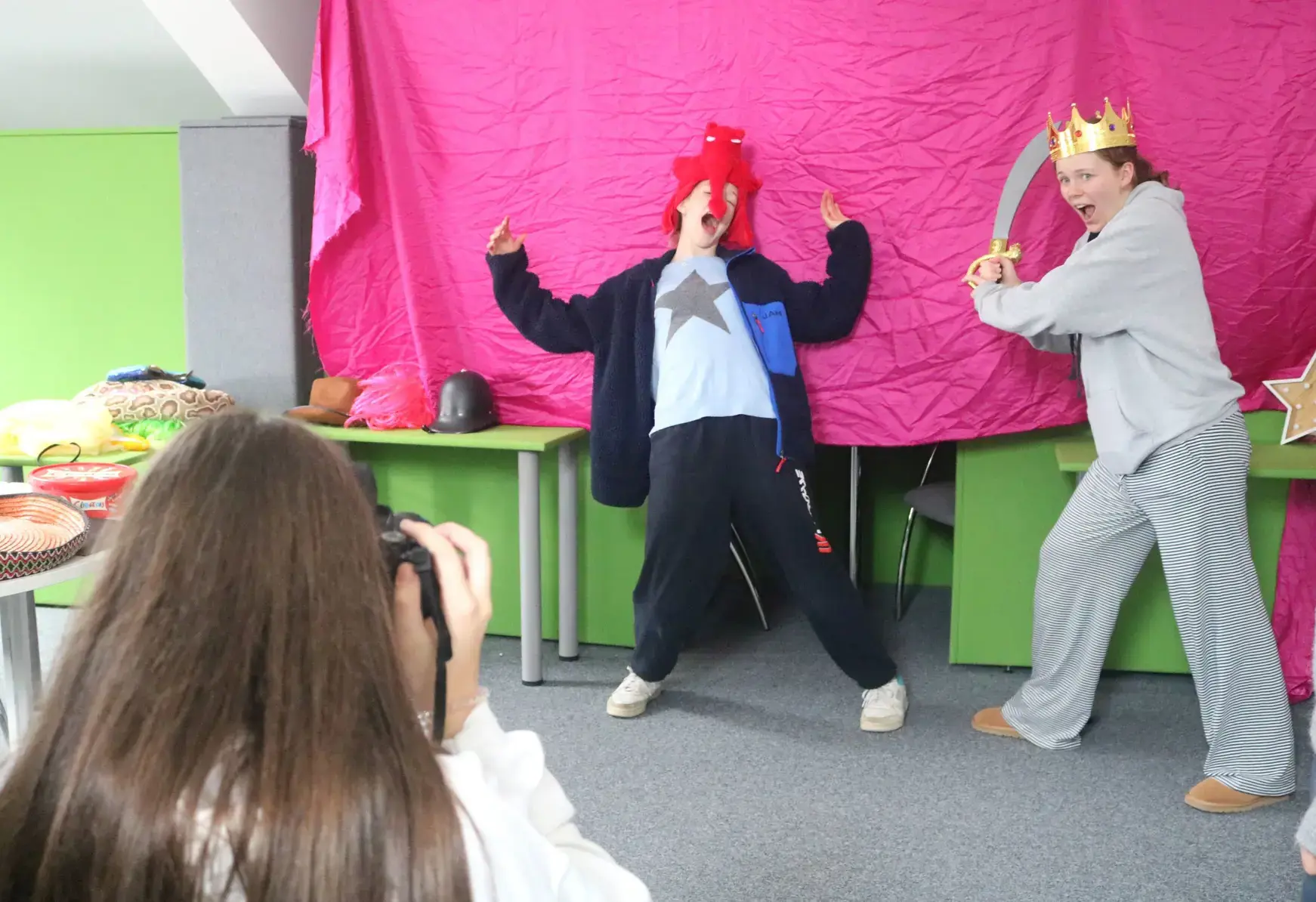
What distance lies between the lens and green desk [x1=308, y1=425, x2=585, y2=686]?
281cm

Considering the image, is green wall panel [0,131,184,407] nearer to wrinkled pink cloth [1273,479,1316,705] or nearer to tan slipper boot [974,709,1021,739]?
tan slipper boot [974,709,1021,739]

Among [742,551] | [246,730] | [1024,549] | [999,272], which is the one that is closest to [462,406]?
[742,551]

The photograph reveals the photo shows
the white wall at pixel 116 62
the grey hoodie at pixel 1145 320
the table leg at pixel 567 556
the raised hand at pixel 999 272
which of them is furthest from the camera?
the white wall at pixel 116 62

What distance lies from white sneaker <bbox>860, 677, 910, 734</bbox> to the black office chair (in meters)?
0.51

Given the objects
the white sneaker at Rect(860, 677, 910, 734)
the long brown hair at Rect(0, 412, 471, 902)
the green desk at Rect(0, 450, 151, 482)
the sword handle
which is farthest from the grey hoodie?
the green desk at Rect(0, 450, 151, 482)

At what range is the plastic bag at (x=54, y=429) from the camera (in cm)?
250

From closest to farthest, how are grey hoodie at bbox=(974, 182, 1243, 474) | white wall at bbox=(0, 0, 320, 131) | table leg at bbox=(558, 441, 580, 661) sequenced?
1. grey hoodie at bbox=(974, 182, 1243, 474)
2. table leg at bbox=(558, 441, 580, 661)
3. white wall at bbox=(0, 0, 320, 131)

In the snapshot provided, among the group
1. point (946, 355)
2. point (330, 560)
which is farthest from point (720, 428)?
point (330, 560)

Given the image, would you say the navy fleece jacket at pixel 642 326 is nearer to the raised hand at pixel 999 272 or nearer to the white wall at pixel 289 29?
the raised hand at pixel 999 272

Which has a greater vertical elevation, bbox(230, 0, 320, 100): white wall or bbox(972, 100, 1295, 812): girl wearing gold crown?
bbox(230, 0, 320, 100): white wall

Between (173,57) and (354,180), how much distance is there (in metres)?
1.09

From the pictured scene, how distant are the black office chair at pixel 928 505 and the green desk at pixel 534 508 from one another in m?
0.99

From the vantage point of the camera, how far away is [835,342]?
276 centimetres

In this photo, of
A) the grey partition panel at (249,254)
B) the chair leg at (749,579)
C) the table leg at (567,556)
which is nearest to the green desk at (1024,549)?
the chair leg at (749,579)
